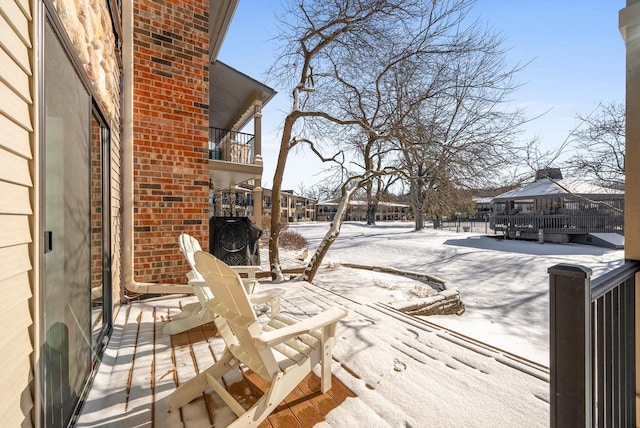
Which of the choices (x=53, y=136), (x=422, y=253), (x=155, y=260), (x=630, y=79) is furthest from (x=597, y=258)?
(x=53, y=136)

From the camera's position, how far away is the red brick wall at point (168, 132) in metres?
4.33

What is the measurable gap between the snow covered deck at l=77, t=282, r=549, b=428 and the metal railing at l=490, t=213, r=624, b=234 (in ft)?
61.1

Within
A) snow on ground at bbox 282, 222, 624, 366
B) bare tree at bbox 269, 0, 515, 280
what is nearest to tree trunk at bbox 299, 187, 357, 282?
bare tree at bbox 269, 0, 515, 280

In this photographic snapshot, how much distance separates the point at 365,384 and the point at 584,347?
154cm

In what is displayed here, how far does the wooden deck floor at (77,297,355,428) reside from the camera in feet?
6.13

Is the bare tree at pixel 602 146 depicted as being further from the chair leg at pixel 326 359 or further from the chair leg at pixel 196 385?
the chair leg at pixel 196 385

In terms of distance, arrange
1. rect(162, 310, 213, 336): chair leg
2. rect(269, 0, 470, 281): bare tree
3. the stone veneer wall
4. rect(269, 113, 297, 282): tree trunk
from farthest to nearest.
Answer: rect(269, 113, 297, 282): tree trunk → rect(269, 0, 470, 281): bare tree → rect(162, 310, 213, 336): chair leg → the stone veneer wall

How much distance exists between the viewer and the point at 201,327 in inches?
133

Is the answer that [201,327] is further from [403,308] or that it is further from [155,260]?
[403,308]

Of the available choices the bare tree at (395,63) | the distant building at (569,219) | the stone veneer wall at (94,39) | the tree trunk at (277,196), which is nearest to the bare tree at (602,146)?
the distant building at (569,219)

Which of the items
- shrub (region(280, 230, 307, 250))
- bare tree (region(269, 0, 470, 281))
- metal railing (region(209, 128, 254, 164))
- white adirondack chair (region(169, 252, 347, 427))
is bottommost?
shrub (region(280, 230, 307, 250))

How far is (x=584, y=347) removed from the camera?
1.05 meters

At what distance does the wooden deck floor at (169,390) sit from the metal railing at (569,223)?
65.3 ft

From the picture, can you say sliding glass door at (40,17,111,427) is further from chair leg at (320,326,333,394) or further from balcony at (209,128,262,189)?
balcony at (209,128,262,189)
